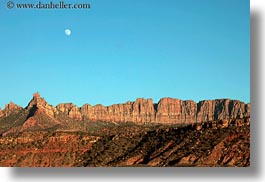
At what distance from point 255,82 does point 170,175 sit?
4349 mm

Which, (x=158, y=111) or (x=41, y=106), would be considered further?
(x=158, y=111)

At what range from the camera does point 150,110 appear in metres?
67.1

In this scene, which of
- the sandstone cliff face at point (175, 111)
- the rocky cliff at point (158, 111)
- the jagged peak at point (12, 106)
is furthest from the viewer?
the sandstone cliff face at point (175, 111)

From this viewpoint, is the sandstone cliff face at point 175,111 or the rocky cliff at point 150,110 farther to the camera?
the sandstone cliff face at point 175,111

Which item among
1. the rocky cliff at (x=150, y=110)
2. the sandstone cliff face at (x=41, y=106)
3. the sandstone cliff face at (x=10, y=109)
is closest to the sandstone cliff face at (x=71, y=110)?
the rocky cliff at (x=150, y=110)

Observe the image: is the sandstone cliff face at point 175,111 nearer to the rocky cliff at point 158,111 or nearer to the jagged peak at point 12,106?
the rocky cliff at point 158,111

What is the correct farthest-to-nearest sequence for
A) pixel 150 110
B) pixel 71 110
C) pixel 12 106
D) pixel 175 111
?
pixel 150 110 < pixel 175 111 < pixel 71 110 < pixel 12 106

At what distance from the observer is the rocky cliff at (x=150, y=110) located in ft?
187

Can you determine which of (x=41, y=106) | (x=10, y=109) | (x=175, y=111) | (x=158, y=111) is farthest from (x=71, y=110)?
(x=175, y=111)

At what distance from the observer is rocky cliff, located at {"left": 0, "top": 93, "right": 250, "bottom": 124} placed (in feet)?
187

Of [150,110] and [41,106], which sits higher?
[150,110]

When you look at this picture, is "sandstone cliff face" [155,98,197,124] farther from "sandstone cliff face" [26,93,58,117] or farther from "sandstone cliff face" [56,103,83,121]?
"sandstone cliff face" [26,93,58,117]

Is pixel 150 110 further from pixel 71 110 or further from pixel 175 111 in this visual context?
pixel 71 110

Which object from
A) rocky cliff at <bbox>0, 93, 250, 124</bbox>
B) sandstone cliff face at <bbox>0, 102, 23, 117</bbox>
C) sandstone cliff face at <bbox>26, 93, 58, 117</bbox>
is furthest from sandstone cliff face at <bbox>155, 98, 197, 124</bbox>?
sandstone cliff face at <bbox>0, 102, 23, 117</bbox>
